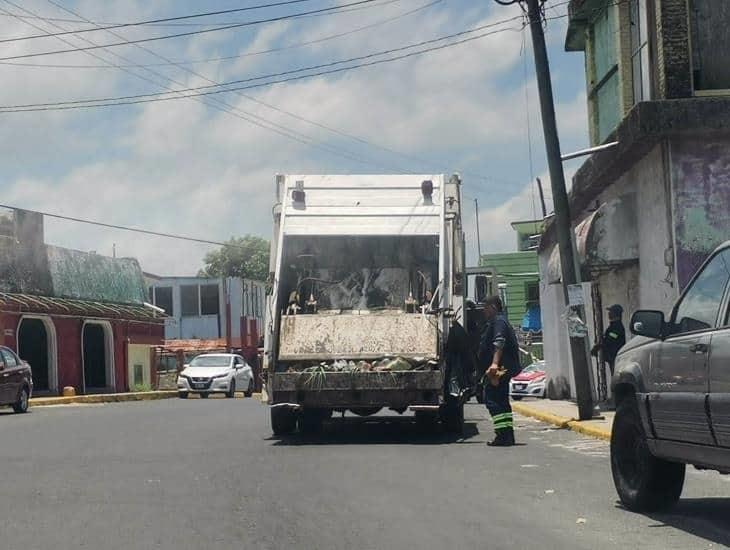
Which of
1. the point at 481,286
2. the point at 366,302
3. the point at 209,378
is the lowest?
the point at 209,378

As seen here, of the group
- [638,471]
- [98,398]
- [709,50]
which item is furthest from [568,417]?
[98,398]

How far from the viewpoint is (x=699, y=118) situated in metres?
16.2

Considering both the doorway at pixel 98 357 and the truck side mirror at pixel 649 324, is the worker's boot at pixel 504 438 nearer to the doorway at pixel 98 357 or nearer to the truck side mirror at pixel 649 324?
the truck side mirror at pixel 649 324

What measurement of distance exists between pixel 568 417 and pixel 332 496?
31.3ft

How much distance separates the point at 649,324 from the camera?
7547 mm

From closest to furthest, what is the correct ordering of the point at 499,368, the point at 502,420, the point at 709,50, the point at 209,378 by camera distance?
the point at 499,368 < the point at 502,420 < the point at 709,50 < the point at 209,378

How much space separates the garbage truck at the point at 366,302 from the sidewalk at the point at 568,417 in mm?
1799

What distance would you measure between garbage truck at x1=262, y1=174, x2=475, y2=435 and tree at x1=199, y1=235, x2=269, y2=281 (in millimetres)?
76656

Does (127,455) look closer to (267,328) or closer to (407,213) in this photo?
(267,328)

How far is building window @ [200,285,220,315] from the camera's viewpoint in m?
64.1

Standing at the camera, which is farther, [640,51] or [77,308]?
[77,308]

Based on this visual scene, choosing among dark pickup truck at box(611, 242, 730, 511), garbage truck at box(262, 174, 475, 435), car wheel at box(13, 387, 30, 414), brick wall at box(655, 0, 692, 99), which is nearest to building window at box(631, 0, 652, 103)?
brick wall at box(655, 0, 692, 99)

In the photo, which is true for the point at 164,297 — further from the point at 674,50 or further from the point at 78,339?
the point at 674,50

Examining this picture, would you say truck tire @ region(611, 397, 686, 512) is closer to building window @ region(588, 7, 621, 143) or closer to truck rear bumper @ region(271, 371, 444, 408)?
truck rear bumper @ region(271, 371, 444, 408)
